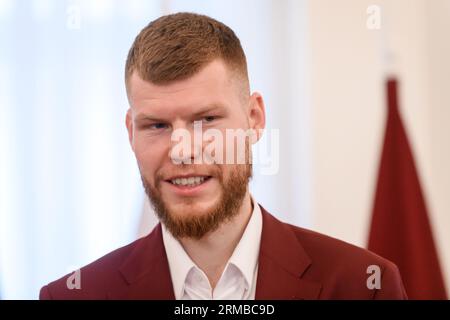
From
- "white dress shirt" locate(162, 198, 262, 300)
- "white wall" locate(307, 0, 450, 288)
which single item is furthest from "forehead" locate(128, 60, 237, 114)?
"white wall" locate(307, 0, 450, 288)

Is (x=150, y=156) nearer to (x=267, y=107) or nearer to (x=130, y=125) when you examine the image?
(x=130, y=125)

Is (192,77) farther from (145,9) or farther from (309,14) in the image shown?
(309,14)

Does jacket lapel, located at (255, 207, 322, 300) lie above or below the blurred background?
below

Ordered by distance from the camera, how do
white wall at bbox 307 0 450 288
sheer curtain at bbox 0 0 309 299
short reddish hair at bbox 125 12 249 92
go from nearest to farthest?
1. short reddish hair at bbox 125 12 249 92
2. sheer curtain at bbox 0 0 309 299
3. white wall at bbox 307 0 450 288

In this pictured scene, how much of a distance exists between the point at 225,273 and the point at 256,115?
317 mm

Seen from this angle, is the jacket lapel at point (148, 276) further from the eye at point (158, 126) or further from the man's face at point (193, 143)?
the eye at point (158, 126)

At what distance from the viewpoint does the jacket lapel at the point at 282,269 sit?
3.36ft

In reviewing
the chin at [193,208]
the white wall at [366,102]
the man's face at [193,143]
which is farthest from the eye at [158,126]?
the white wall at [366,102]

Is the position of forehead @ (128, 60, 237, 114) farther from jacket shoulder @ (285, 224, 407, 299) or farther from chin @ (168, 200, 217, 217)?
jacket shoulder @ (285, 224, 407, 299)

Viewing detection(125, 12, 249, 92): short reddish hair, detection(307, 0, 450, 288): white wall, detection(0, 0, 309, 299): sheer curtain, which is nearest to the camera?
detection(125, 12, 249, 92): short reddish hair

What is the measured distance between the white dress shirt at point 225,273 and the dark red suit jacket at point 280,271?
17 millimetres

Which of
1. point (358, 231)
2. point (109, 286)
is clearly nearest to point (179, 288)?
point (109, 286)

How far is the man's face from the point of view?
1.00 metres

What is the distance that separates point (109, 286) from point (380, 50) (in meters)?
0.89
